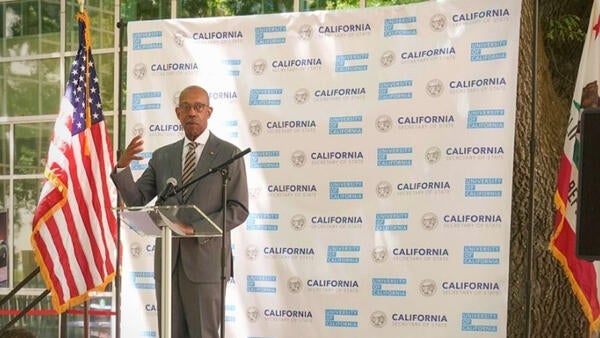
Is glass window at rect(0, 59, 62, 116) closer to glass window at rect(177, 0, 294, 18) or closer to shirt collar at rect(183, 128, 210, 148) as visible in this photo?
glass window at rect(177, 0, 294, 18)

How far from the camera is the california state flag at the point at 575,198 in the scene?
536 centimetres

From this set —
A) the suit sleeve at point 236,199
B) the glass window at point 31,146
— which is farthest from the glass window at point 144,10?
the suit sleeve at point 236,199

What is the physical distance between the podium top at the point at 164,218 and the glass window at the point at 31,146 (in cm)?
501

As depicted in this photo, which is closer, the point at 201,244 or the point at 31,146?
the point at 201,244

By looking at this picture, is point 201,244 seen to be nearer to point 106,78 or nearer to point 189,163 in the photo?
point 189,163

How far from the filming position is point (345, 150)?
612 cm

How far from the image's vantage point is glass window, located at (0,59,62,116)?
365 inches

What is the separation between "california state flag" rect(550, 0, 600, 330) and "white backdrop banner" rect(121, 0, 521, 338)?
393 millimetres

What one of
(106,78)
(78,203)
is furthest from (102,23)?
(78,203)

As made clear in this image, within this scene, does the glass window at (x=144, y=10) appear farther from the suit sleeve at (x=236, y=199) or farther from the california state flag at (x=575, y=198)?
the california state flag at (x=575, y=198)

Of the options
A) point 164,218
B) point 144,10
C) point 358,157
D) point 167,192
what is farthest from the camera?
point 144,10

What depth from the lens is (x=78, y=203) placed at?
6383mm

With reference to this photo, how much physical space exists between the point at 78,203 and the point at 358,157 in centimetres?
200

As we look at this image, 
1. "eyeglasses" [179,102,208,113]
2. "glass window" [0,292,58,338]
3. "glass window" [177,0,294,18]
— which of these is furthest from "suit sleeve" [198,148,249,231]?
"glass window" [0,292,58,338]
